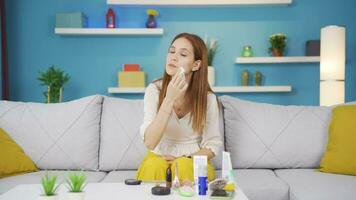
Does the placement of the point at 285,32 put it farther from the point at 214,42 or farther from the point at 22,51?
the point at 22,51

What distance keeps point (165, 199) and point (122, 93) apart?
2.64 metres

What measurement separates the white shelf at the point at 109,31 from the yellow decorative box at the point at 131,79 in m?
0.37

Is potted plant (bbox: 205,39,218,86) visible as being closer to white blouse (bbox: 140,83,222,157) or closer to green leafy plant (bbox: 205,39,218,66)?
green leafy plant (bbox: 205,39,218,66)

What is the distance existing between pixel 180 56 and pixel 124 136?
0.60 meters

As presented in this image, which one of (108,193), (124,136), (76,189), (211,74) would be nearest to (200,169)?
(108,193)

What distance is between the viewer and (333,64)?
3.35 m

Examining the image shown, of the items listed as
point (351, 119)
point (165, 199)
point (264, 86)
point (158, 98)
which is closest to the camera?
point (165, 199)

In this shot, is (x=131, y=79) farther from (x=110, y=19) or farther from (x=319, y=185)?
(x=319, y=185)

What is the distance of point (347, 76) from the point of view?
3828mm

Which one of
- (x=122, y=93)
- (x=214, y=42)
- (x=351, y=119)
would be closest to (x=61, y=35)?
(x=122, y=93)

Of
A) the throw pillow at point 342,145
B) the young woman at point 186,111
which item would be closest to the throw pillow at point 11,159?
the young woman at point 186,111

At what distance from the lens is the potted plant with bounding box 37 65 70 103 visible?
3.47 m

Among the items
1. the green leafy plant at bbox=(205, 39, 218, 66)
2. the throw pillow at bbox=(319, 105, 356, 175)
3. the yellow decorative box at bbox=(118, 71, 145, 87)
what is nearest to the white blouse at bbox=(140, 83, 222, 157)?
the throw pillow at bbox=(319, 105, 356, 175)

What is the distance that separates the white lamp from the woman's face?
1.86 metres
